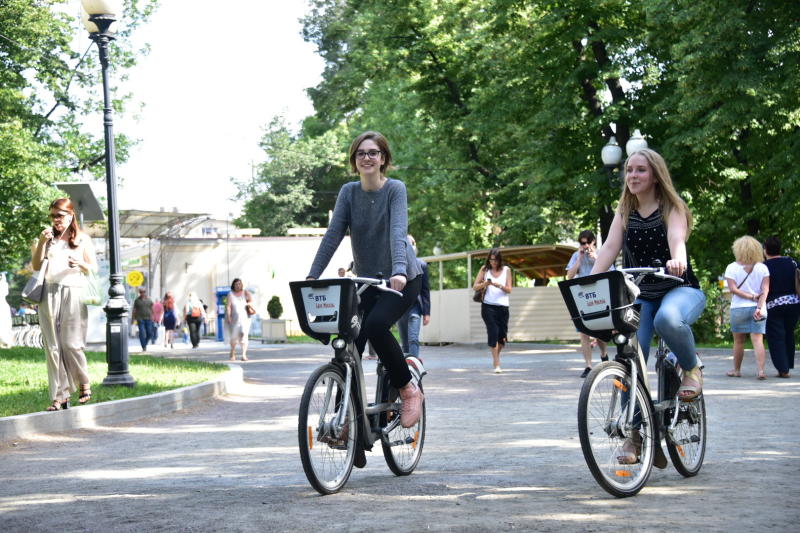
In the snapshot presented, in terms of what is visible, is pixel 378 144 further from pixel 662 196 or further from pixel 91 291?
pixel 91 291

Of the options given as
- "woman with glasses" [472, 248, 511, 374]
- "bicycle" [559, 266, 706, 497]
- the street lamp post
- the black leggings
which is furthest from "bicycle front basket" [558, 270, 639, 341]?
"woman with glasses" [472, 248, 511, 374]

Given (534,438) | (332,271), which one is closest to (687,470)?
(534,438)

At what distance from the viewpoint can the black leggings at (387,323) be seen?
6.01m

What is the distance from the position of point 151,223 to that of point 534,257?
22024 mm

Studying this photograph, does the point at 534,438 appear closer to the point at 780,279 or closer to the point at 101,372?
the point at 780,279

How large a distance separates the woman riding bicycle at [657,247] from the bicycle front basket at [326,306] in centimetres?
134

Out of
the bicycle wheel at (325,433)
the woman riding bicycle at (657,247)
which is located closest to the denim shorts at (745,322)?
the woman riding bicycle at (657,247)

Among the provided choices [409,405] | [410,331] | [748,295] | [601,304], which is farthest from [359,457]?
[748,295]

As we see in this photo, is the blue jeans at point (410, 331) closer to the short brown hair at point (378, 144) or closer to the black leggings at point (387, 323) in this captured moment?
the black leggings at point (387, 323)

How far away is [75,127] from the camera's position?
3888 cm

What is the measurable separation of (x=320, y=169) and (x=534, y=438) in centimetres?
6488

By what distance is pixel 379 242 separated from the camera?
20.8ft

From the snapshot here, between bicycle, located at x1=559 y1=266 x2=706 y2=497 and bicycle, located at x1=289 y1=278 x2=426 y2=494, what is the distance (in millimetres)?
1110

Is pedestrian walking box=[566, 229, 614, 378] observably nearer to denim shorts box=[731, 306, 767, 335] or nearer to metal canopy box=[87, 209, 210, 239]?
denim shorts box=[731, 306, 767, 335]
